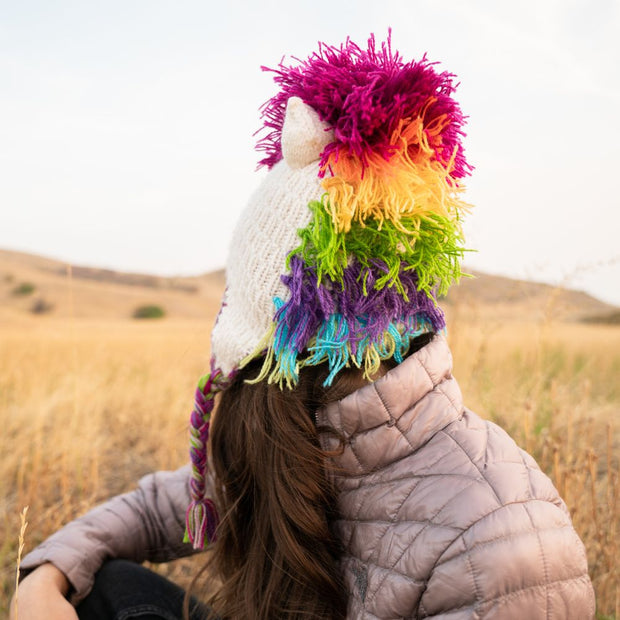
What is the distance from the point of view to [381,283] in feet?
3.54

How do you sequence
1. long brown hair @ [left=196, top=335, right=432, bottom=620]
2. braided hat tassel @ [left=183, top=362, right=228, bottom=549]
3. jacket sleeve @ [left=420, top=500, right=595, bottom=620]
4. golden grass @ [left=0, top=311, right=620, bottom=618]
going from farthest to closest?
golden grass @ [left=0, top=311, right=620, bottom=618], braided hat tassel @ [left=183, top=362, right=228, bottom=549], long brown hair @ [left=196, top=335, right=432, bottom=620], jacket sleeve @ [left=420, top=500, right=595, bottom=620]

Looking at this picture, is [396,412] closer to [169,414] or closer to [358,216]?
[358,216]

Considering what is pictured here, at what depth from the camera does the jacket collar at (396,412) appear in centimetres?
109

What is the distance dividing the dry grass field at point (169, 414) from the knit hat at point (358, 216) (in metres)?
0.95

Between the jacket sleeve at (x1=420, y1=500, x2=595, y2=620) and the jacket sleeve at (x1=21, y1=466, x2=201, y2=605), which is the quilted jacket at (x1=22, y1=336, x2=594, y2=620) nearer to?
the jacket sleeve at (x1=420, y1=500, x2=595, y2=620)

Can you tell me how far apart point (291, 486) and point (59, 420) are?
2.78 m

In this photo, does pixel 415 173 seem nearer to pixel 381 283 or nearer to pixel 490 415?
pixel 381 283

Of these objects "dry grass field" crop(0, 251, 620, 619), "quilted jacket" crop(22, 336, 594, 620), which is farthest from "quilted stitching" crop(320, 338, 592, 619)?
"dry grass field" crop(0, 251, 620, 619)

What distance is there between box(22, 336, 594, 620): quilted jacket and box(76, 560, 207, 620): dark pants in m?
0.60

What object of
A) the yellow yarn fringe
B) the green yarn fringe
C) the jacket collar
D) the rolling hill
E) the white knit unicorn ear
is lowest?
the rolling hill

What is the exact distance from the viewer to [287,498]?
3.89ft

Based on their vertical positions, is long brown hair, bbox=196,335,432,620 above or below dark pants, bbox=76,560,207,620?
above

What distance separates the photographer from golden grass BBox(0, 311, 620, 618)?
2.05 metres

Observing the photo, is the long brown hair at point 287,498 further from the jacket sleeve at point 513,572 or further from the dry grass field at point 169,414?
the dry grass field at point 169,414
